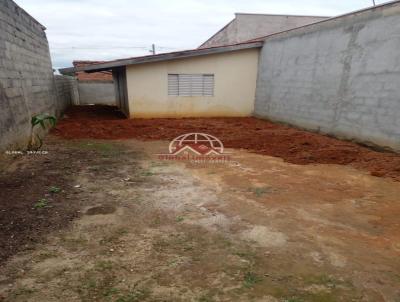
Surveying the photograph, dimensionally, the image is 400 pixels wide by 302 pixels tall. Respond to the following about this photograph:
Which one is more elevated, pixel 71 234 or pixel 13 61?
pixel 13 61

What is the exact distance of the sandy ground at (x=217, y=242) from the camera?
2264 millimetres

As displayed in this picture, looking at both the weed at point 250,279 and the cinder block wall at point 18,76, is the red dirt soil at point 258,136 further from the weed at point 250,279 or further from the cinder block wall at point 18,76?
the weed at point 250,279

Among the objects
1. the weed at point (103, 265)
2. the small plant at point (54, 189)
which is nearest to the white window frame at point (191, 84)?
the small plant at point (54, 189)

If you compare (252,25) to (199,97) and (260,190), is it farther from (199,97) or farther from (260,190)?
(260,190)

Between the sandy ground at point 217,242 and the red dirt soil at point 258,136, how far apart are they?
92cm

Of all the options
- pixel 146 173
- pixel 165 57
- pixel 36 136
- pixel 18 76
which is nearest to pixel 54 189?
pixel 146 173

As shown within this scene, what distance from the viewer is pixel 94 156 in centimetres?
625

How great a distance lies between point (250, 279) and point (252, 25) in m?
17.8

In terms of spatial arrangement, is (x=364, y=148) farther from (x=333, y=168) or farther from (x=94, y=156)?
(x=94, y=156)

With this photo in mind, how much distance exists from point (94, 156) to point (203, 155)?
234 cm

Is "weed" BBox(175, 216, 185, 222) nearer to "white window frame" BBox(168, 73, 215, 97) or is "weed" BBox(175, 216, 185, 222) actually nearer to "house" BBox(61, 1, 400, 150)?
"house" BBox(61, 1, 400, 150)

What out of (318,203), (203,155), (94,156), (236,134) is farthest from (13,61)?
(318,203)

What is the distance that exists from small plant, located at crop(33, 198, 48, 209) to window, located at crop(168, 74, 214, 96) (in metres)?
8.08

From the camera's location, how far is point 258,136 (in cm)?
816
